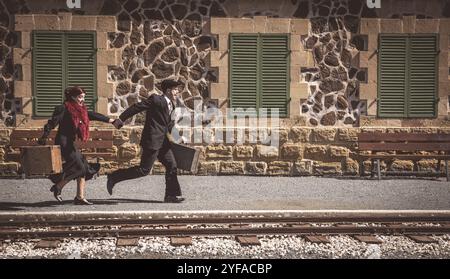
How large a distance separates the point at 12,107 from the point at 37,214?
5187mm

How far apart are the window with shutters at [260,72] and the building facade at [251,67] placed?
2 cm

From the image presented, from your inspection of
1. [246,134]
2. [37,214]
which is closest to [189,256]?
[37,214]

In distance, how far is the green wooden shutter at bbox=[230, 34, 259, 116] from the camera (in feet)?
44.6

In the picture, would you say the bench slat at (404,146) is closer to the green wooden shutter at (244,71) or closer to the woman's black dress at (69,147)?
the green wooden shutter at (244,71)

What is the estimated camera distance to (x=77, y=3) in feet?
43.9

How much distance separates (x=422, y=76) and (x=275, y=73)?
3030mm

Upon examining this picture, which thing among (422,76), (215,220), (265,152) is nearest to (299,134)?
(265,152)

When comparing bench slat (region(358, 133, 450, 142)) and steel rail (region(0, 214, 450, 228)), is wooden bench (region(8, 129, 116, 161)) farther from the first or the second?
bench slat (region(358, 133, 450, 142))

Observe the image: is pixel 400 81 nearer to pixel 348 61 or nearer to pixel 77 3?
pixel 348 61

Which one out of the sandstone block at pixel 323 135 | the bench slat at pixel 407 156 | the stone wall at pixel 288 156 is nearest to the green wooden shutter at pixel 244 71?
the stone wall at pixel 288 156

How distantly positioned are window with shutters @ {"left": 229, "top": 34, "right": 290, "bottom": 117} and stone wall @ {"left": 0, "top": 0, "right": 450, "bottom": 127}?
0.64ft

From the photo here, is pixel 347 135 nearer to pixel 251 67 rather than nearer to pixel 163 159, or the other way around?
pixel 251 67

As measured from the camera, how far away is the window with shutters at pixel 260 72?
44.7 ft

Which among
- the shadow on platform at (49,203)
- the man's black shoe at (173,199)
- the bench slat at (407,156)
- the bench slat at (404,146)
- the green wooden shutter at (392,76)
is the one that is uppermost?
the green wooden shutter at (392,76)
